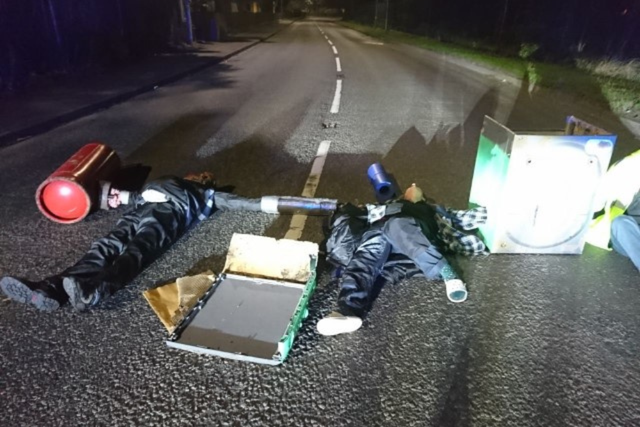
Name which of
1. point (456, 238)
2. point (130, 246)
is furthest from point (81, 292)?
point (456, 238)

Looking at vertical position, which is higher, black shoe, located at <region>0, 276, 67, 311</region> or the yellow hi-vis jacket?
the yellow hi-vis jacket

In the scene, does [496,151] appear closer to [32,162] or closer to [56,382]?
[56,382]

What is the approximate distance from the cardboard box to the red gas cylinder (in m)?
1.77

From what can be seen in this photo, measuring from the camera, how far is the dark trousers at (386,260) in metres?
3.04

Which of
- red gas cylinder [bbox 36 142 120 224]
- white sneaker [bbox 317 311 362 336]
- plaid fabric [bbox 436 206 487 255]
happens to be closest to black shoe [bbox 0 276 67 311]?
red gas cylinder [bbox 36 142 120 224]

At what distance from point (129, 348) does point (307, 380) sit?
105 centimetres

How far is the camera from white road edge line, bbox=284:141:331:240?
4.10 meters

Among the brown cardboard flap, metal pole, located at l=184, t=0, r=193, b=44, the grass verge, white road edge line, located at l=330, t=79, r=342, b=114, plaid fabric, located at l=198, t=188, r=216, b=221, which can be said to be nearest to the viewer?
the brown cardboard flap

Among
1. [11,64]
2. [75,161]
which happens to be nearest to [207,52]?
[11,64]

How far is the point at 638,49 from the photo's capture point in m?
13.7

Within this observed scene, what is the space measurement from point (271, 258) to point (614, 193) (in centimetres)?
265

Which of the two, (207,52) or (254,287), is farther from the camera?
(207,52)

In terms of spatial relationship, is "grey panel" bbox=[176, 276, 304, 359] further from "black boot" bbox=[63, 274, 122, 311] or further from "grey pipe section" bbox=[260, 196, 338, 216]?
"grey pipe section" bbox=[260, 196, 338, 216]

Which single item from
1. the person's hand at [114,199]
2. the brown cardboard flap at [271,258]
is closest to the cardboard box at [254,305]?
the brown cardboard flap at [271,258]
